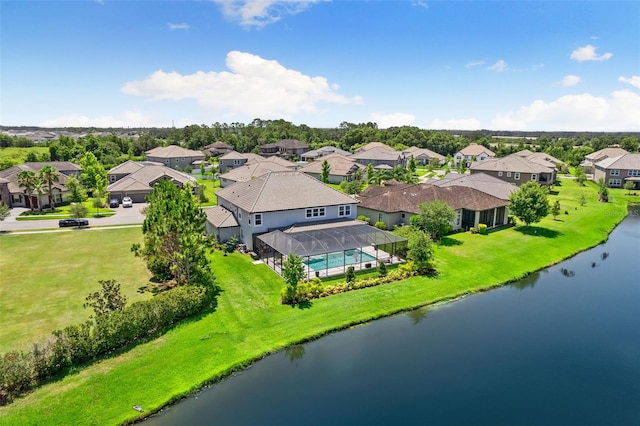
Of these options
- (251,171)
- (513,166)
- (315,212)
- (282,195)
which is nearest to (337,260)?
(315,212)

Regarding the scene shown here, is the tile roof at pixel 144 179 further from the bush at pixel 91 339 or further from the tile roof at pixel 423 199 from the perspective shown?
the bush at pixel 91 339

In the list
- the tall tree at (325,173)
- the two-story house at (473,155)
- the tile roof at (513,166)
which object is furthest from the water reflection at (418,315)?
the two-story house at (473,155)

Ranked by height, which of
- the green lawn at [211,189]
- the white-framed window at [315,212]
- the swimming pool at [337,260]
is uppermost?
the white-framed window at [315,212]

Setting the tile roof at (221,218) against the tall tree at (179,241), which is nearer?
the tall tree at (179,241)

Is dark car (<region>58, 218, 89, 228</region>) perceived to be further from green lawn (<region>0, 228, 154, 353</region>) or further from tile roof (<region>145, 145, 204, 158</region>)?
tile roof (<region>145, 145, 204, 158</region>)

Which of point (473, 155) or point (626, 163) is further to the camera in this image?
point (473, 155)

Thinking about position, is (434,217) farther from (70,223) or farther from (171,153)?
(171,153)

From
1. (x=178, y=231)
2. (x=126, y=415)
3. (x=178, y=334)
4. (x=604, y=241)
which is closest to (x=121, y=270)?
(x=178, y=231)

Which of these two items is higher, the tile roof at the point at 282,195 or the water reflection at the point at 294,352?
the tile roof at the point at 282,195
